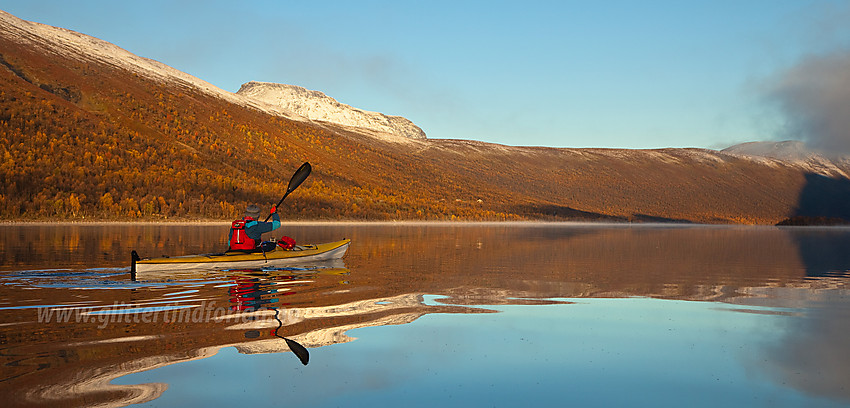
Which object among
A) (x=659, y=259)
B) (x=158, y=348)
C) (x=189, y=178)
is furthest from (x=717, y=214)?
(x=158, y=348)

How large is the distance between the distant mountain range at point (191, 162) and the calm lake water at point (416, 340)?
7632 cm

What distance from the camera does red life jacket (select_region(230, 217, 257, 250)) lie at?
2345 centimetres

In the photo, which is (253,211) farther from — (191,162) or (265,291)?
(191,162)

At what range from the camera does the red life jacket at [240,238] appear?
23.5 metres

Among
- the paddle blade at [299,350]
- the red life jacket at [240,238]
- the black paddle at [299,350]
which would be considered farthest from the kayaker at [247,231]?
the paddle blade at [299,350]

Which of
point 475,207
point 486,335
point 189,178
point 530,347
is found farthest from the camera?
point 475,207

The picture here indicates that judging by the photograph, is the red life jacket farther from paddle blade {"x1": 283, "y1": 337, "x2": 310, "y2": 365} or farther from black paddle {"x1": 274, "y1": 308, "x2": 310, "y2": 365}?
paddle blade {"x1": 283, "y1": 337, "x2": 310, "y2": 365}

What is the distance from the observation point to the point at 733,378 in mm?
9609

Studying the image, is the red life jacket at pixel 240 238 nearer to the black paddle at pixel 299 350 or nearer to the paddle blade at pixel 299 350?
the black paddle at pixel 299 350

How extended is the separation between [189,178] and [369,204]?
109ft

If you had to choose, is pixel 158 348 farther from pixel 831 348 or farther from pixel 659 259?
pixel 659 259

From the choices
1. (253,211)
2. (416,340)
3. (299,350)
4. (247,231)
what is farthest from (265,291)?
(299,350)

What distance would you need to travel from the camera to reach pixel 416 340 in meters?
11.8

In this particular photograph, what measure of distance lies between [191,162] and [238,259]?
336 feet
